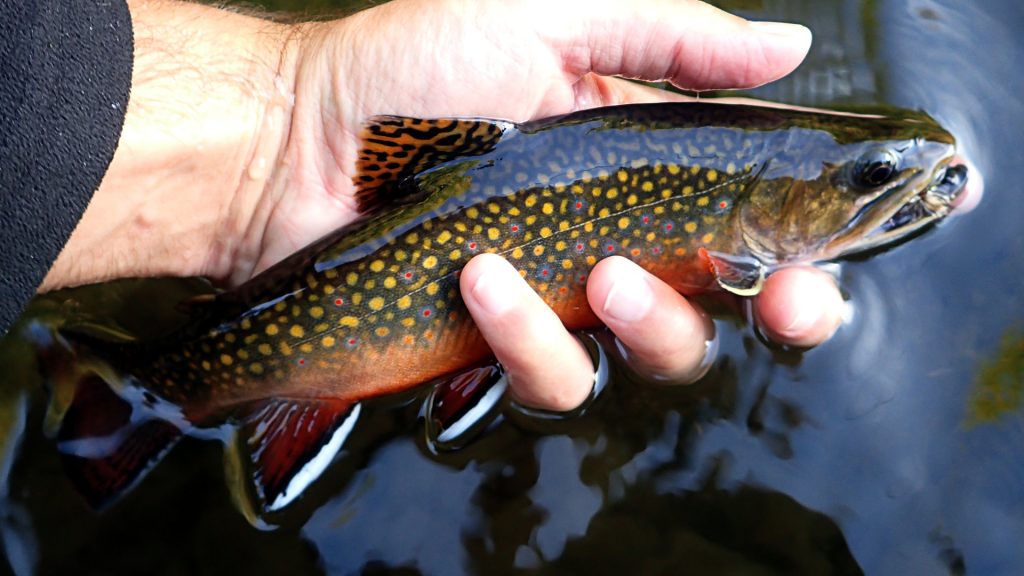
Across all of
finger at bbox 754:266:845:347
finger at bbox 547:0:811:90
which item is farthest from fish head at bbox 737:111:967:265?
finger at bbox 547:0:811:90

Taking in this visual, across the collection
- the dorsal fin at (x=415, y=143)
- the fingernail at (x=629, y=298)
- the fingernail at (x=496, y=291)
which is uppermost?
the dorsal fin at (x=415, y=143)

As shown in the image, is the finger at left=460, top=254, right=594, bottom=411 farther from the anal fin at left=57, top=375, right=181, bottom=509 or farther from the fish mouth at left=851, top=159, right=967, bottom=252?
the anal fin at left=57, top=375, right=181, bottom=509

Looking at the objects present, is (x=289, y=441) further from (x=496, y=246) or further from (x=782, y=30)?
(x=782, y=30)

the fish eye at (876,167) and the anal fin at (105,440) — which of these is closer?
the fish eye at (876,167)

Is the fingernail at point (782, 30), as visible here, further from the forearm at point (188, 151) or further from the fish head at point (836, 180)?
the forearm at point (188, 151)

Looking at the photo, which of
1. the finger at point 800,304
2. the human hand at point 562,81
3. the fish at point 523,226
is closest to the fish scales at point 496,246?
the fish at point 523,226

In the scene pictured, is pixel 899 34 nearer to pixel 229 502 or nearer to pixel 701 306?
pixel 701 306
